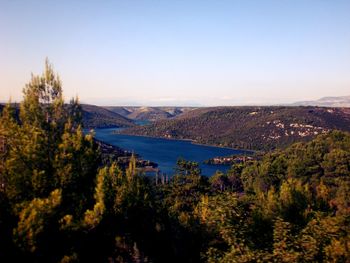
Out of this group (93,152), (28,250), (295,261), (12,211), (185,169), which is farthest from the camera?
(185,169)

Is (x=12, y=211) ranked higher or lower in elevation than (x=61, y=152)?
lower

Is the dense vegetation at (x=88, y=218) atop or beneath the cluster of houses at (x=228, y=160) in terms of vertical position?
atop

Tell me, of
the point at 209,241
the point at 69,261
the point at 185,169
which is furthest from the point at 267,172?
the point at 69,261

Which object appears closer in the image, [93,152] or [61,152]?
[61,152]

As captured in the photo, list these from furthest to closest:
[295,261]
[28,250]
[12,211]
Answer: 1. [12,211]
2. [28,250]
3. [295,261]

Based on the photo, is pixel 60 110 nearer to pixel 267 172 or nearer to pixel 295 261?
pixel 295 261

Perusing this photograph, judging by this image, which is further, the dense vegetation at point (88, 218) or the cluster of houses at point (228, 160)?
the cluster of houses at point (228, 160)

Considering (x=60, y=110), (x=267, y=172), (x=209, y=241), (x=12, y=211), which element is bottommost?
(x=267, y=172)

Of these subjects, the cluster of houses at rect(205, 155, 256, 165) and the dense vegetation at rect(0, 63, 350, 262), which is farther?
the cluster of houses at rect(205, 155, 256, 165)

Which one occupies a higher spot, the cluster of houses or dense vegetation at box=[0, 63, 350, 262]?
dense vegetation at box=[0, 63, 350, 262]

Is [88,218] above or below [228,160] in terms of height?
above

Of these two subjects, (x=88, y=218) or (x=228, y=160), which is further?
(x=228, y=160)
